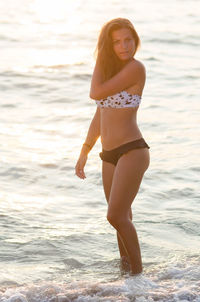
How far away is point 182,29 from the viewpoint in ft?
80.8

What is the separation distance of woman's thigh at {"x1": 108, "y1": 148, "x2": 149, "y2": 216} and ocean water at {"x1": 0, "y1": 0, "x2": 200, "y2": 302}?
0.74m

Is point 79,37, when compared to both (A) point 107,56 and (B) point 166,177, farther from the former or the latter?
(A) point 107,56

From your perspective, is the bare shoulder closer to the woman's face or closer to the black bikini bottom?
the woman's face

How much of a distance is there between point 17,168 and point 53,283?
404 centimetres

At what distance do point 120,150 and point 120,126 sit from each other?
0.19 metres

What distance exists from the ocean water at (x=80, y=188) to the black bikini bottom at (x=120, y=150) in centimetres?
106

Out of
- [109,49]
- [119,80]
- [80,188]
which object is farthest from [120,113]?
[80,188]

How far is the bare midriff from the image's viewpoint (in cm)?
600

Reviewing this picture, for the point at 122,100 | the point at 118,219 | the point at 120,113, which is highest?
the point at 122,100

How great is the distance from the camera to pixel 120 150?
6016mm

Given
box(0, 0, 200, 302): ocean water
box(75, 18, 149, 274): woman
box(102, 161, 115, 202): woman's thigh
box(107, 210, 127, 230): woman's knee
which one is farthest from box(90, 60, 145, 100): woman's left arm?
box(0, 0, 200, 302): ocean water

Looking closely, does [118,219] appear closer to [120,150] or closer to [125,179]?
[125,179]

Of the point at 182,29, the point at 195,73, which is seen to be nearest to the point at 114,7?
the point at 182,29

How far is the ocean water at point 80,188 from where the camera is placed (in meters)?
6.57
